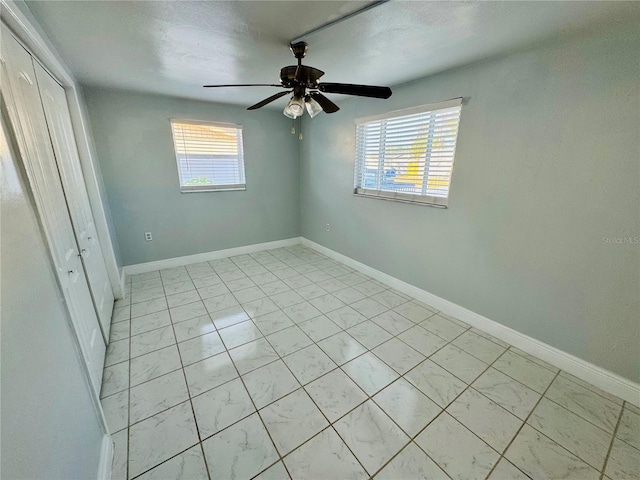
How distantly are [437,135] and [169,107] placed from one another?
3090mm

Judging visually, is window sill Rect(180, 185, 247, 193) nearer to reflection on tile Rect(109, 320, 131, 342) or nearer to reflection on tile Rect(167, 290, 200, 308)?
reflection on tile Rect(167, 290, 200, 308)

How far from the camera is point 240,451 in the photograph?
1310 millimetres

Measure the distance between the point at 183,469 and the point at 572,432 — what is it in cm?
209

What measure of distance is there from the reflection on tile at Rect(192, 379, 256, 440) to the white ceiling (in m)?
2.21

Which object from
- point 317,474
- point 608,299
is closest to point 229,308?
point 317,474

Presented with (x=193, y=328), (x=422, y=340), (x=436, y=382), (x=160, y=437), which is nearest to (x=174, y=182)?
(x=193, y=328)

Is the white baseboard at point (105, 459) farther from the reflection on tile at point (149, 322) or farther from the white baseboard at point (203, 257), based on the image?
the white baseboard at point (203, 257)

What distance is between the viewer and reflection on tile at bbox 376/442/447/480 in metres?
1.21

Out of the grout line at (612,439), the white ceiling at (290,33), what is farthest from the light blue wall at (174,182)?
the grout line at (612,439)

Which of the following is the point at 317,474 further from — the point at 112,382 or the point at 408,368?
the point at 112,382

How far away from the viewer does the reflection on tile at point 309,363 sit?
178 centimetres

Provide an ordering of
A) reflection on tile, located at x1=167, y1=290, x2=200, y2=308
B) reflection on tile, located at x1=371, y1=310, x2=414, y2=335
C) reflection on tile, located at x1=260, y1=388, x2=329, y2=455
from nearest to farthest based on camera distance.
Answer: reflection on tile, located at x1=260, y1=388, x2=329, y2=455 → reflection on tile, located at x1=371, y1=310, x2=414, y2=335 → reflection on tile, located at x1=167, y1=290, x2=200, y2=308

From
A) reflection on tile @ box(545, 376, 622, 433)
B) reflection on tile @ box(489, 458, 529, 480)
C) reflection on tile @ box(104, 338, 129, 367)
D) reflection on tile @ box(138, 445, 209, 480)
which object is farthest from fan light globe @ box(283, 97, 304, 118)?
reflection on tile @ box(545, 376, 622, 433)

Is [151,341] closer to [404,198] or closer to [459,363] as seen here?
[459,363]
